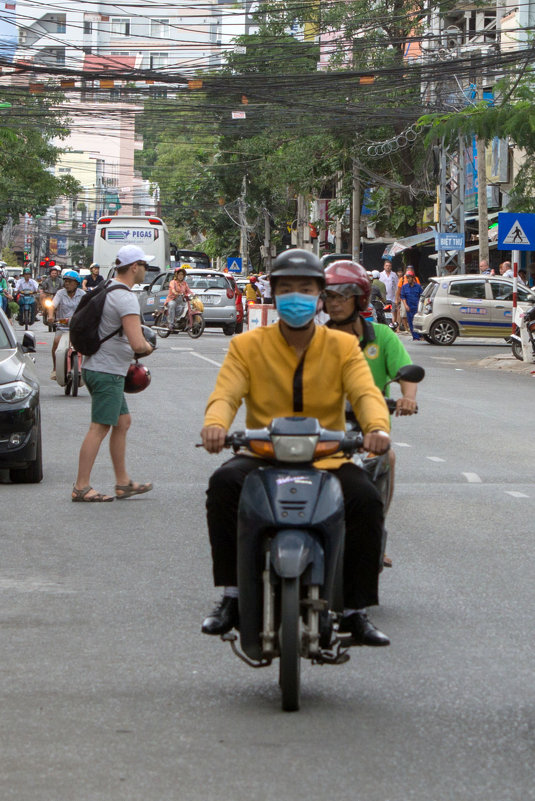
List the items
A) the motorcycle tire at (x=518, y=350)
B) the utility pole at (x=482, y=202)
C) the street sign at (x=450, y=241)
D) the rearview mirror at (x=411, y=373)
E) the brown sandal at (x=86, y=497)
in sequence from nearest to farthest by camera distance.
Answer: the rearview mirror at (x=411, y=373), the brown sandal at (x=86, y=497), the motorcycle tire at (x=518, y=350), the utility pole at (x=482, y=202), the street sign at (x=450, y=241)

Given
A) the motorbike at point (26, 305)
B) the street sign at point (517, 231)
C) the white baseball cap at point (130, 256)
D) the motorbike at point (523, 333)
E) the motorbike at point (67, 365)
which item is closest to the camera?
the white baseball cap at point (130, 256)

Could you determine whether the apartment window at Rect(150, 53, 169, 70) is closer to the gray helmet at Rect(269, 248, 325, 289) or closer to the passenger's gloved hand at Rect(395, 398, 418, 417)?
the passenger's gloved hand at Rect(395, 398, 418, 417)

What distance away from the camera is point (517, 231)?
2819 centimetres

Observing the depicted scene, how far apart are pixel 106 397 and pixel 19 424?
4.02ft

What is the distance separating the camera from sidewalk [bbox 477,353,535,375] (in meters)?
26.9

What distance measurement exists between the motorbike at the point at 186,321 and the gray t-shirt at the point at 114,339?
82.5 feet

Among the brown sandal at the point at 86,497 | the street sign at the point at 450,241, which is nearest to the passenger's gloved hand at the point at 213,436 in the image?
the brown sandal at the point at 86,497

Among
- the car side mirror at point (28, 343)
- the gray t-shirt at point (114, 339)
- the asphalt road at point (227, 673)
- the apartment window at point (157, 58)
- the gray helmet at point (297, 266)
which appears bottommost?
the asphalt road at point (227, 673)

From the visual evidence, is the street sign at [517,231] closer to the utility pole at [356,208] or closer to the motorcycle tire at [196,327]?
the motorcycle tire at [196,327]

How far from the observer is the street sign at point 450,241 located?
137 ft

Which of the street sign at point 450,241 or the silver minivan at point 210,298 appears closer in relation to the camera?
the silver minivan at point 210,298

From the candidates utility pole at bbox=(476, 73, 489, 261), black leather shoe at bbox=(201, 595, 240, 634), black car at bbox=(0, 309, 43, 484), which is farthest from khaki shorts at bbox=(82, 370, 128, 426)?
utility pole at bbox=(476, 73, 489, 261)

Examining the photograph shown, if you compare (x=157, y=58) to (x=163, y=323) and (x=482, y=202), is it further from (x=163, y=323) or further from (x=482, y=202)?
(x=163, y=323)

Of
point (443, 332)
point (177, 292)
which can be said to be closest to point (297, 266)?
point (177, 292)
